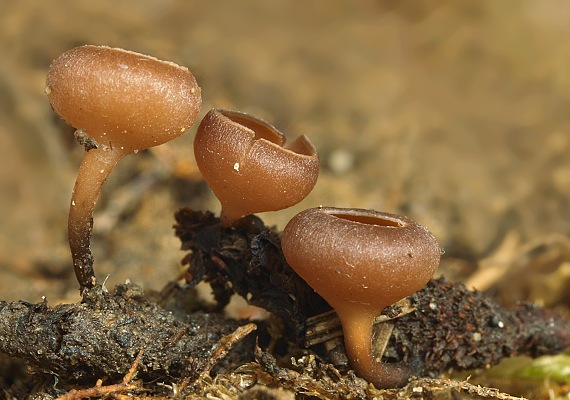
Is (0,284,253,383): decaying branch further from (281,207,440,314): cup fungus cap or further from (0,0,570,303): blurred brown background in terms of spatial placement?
(0,0,570,303): blurred brown background

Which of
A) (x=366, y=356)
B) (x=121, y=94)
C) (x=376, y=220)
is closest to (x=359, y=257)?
(x=376, y=220)

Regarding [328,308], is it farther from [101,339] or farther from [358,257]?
[101,339]

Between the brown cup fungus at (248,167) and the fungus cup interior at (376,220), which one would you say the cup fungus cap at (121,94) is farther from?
the fungus cup interior at (376,220)

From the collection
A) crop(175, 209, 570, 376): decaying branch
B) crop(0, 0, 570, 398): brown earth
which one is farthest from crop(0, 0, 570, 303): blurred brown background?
crop(175, 209, 570, 376): decaying branch

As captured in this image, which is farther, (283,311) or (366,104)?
(366,104)

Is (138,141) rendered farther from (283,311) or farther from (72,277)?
(72,277)

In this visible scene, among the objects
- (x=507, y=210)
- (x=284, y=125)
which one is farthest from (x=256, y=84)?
(x=507, y=210)

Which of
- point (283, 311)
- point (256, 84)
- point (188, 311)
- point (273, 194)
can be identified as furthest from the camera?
point (256, 84)
